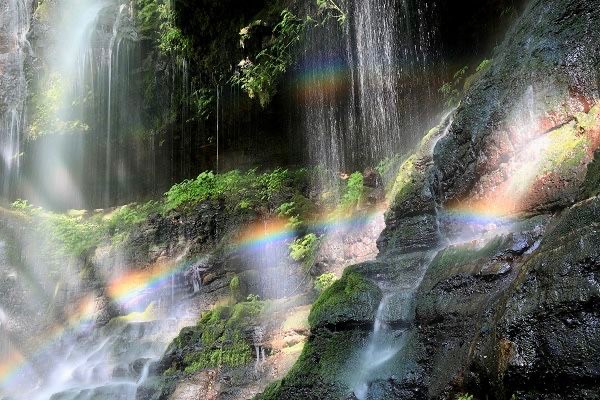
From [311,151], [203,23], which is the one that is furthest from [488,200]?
[203,23]

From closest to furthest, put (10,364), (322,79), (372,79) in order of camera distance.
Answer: (372,79) → (322,79) → (10,364)

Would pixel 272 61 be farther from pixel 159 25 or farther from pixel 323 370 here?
pixel 323 370

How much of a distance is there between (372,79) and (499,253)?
283 inches

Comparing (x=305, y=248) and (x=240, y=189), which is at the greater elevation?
(x=240, y=189)

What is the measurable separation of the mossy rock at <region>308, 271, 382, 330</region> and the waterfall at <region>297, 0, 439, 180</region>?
5820mm

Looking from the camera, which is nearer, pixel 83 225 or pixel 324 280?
pixel 324 280

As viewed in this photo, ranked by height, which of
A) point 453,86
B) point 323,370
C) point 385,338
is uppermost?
point 453,86

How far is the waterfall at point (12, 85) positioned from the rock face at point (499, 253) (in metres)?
15.1

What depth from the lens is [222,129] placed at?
49.5ft

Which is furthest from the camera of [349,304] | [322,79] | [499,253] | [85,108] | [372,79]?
[85,108]

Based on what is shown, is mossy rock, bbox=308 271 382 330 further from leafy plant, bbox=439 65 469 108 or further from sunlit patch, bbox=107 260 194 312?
sunlit patch, bbox=107 260 194 312

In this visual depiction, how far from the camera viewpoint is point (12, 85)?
1817 cm

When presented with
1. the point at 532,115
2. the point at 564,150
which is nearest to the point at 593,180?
the point at 564,150

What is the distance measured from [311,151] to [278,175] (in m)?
1.17
